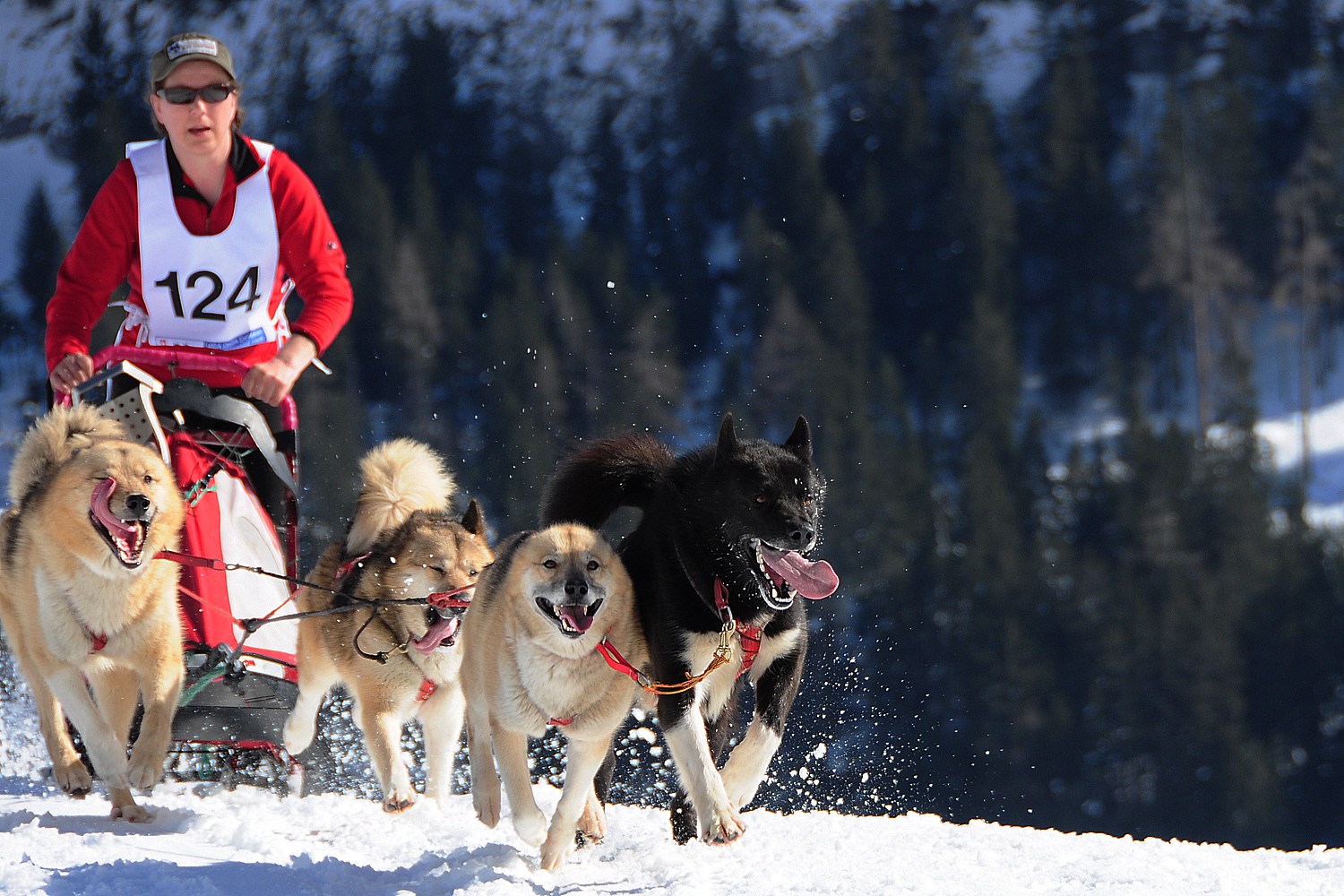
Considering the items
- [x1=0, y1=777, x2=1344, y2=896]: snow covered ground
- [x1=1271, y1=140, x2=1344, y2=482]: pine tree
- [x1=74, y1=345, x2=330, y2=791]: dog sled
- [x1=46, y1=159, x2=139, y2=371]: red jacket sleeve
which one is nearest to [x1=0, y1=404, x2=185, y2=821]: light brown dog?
[x1=74, y1=345, x2=330, y2=791]: dog sled

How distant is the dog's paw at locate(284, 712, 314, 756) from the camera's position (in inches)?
201

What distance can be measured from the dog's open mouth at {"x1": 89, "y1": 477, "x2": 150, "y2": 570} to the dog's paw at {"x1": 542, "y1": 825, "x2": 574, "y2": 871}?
1.34m

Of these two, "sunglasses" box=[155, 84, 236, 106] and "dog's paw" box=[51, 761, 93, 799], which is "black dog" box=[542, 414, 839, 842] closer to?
"dog's paw" box=[51, 761, 93, 799]

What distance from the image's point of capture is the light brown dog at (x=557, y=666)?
3961 mm

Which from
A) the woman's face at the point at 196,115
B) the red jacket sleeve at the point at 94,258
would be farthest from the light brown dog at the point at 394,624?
the woman's face at the point at 196,115

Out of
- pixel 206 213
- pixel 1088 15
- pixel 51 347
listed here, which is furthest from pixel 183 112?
pixel 1088 15

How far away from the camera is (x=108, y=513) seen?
412 cm

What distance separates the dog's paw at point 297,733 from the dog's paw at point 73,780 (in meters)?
0.82

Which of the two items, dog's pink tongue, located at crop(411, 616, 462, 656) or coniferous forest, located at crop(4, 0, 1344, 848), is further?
coniferous forest, located at crop(4, 0, 1344, 848)

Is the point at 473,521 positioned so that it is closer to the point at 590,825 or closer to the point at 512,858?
the point at 590,825

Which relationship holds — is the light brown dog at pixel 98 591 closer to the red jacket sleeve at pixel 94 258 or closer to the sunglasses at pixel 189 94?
the red jacket sleeve at pixel 94 258

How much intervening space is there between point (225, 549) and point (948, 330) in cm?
5640

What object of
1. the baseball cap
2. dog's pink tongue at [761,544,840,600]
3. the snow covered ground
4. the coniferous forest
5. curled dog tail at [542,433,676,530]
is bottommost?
the coniferous forest

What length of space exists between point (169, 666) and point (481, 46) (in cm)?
7222
